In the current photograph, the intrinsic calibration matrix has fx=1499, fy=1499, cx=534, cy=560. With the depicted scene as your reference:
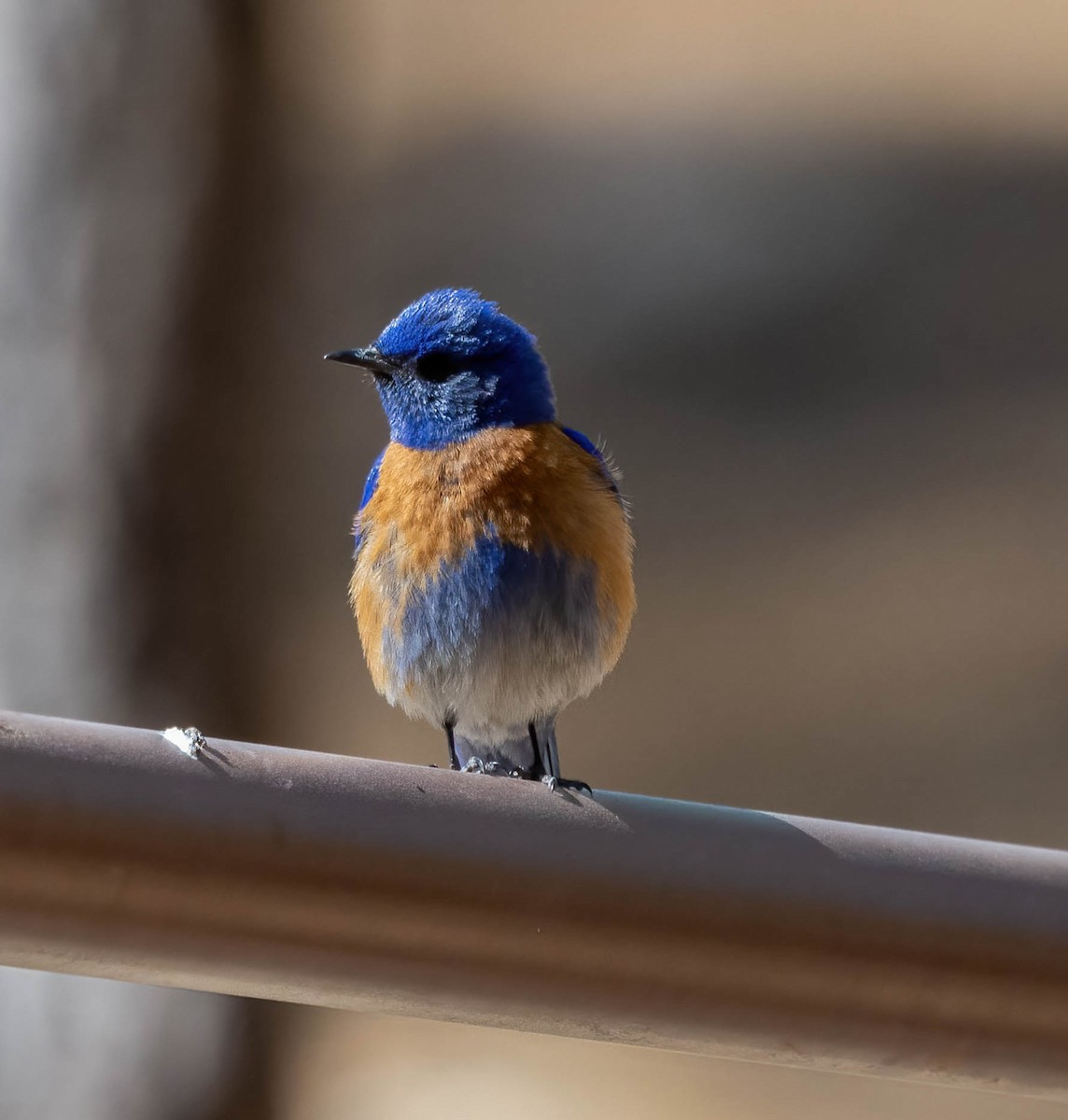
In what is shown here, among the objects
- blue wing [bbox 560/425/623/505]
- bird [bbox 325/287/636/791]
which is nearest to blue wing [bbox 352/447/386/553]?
bird [bbox 325/287/636/791]

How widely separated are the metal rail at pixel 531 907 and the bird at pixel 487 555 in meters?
0.88

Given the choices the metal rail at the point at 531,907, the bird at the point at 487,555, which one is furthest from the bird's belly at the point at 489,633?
the metal rail at the point at 531,907

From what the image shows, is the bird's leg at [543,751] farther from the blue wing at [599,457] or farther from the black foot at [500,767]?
the blue wing at [599,457]

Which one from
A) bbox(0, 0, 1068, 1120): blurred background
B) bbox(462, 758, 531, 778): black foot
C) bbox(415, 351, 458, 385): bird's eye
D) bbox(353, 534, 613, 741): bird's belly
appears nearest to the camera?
bbox(353, 534, 613, 741): bird's belly

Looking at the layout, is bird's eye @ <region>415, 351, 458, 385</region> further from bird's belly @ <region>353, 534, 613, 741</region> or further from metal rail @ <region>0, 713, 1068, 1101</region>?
metal rail @ <region>0, 713, 1068, 1101</region>

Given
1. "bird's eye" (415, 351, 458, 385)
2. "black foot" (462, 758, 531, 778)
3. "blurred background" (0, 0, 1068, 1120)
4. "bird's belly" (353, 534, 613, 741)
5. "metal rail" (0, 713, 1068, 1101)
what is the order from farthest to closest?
"blurred background" (0, 0, 1068, 1120) → "bird's eye" (415, 351, 458, 385) → "black foot" (462, 758, 531, 778) → "bird's belly" (353, 534, 613, 741) → "metal rail" (0, 713, 1068, 1101)

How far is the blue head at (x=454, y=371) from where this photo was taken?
213 cm

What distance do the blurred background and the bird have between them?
2053 millimetres

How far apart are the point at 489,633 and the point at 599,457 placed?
15.4 inches

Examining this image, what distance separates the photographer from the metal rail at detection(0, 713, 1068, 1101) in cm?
90

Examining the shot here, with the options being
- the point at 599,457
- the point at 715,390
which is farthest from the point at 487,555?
the point at 715,390

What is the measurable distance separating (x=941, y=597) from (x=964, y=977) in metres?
3.43

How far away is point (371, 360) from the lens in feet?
7.31

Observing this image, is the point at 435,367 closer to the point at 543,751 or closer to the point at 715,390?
the point at 543,751
